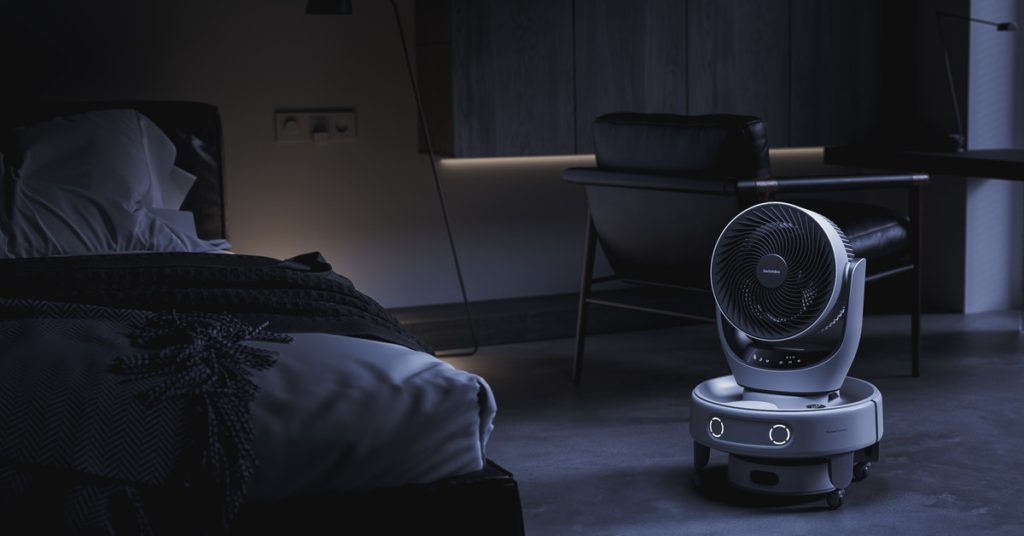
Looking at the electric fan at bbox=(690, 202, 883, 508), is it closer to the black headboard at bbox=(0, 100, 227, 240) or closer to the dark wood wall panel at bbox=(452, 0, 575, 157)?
the dark wood wall panel at bbox=(452, 0, 575, 157)

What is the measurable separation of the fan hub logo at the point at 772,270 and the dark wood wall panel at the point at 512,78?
6.02 feet

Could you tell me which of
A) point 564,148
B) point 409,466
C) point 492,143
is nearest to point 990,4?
point 564,148

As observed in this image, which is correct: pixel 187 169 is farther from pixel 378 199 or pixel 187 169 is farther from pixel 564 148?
pixel 564 148

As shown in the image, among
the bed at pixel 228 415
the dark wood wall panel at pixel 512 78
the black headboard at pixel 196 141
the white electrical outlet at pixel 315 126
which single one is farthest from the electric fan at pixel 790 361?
the white electrical outlet at pixel 315 126

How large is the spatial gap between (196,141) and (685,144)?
5.27 feet

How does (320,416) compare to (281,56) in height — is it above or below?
below

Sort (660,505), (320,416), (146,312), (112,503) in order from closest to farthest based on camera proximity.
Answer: (112,503)
(320,416)
(146,312)
(660,505)

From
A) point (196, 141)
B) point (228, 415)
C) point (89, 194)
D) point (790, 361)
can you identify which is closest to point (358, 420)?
point (228, 415)

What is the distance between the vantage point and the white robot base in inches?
88.4

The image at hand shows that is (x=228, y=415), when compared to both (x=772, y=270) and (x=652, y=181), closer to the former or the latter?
(x=772, y=270)

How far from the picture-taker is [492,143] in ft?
13.1

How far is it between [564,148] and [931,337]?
63.3 inches

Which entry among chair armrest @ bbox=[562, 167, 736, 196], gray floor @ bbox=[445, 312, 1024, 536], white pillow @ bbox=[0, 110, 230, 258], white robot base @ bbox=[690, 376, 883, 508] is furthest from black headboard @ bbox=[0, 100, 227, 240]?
white robot base @ bbox=[690, 376, 883, 508]

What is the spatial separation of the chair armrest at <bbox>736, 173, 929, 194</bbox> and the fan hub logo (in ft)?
1.66
